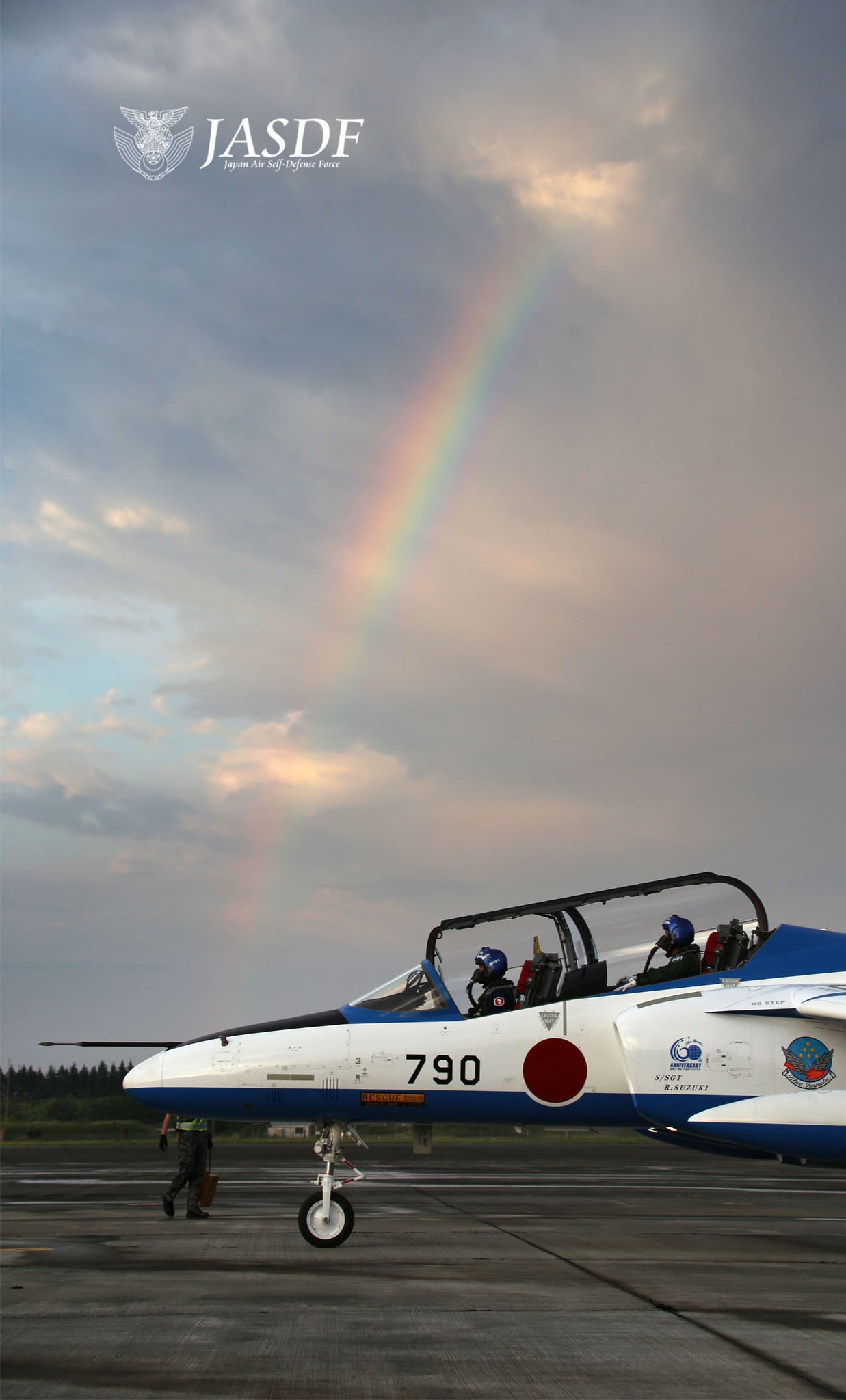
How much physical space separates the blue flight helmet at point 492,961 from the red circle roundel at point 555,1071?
94cm

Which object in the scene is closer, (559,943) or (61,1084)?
(559,943)

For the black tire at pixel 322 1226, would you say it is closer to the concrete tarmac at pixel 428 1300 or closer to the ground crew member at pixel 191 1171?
the concrete tarmac at pixel 428 1300

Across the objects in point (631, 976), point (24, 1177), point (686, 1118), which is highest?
point (631, 976)

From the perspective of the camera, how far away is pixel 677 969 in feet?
37.5

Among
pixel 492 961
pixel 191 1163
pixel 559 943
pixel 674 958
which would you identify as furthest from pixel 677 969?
pixel 191 1163

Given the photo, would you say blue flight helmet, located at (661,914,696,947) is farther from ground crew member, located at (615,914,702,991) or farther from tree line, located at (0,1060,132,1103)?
tree line, located at (0,1060,132,1103)

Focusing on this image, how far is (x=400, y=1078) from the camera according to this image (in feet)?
35.6

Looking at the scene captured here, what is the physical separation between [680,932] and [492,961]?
6.45ft

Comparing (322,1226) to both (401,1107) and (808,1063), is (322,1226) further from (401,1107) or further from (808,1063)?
(808,1063)

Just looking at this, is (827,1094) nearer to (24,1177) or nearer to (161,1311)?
(161,1311)

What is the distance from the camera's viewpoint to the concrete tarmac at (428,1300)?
644 centimetres

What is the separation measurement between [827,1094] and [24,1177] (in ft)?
63.3

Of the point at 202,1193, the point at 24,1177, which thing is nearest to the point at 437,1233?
the point at 202,1193

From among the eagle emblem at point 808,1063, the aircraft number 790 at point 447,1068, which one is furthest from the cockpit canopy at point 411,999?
the eagle emblem at point 808,1063
